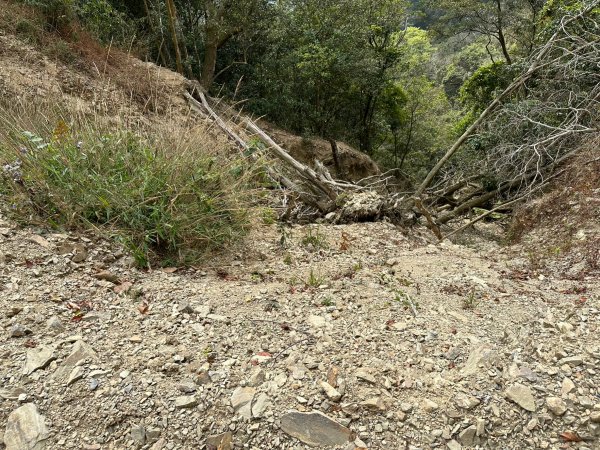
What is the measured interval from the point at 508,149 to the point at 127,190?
4.63 meters

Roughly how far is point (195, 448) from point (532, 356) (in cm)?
142

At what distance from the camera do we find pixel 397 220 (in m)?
4.61

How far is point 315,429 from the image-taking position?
147 cm

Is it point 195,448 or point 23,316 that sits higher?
point 23,316

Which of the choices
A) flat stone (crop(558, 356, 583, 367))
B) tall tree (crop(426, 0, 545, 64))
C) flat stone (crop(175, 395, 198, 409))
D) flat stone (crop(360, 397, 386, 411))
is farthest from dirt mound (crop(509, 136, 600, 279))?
tall tree (crop(426, 0, 545, 64))

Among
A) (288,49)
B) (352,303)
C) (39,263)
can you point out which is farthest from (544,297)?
(288,49)

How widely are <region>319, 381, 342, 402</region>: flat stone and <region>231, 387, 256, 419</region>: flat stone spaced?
267 mm

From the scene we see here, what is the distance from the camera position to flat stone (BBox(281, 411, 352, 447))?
4.73 ft

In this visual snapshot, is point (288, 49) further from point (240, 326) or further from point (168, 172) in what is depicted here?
point (240, 326)

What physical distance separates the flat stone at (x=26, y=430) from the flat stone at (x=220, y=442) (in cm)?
52

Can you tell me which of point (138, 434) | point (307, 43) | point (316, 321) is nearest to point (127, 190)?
point (316, 321)

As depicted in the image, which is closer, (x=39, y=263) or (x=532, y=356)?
(x=532, y=356)

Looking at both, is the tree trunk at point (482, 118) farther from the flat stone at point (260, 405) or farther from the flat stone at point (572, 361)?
the flat stone at point (260, 405)

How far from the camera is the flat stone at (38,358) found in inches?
64.1
